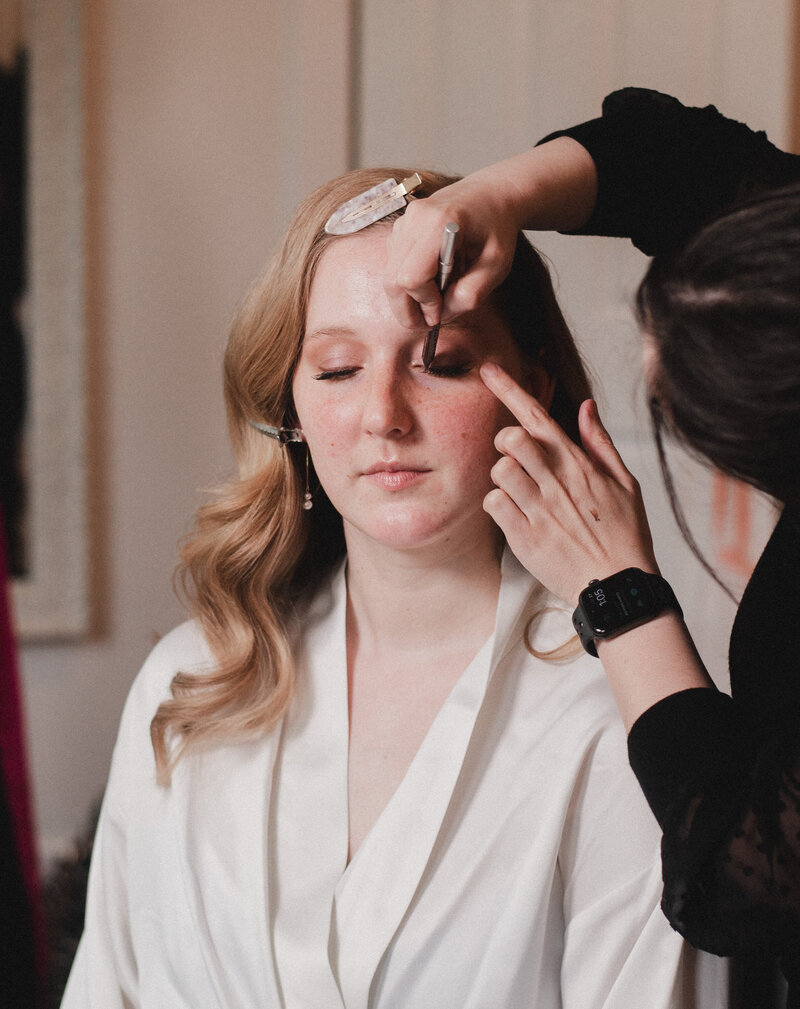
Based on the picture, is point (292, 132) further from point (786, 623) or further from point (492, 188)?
point (786, 623)

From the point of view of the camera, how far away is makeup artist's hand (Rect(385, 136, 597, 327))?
0.87 m

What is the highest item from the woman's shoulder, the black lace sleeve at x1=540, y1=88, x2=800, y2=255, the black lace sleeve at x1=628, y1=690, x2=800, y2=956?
the black lace sleeve at x1=540, y1=88, x2=800, y2=255

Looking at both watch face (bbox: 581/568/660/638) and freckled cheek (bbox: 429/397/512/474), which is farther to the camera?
freckled cheek (bbox: 429/397/512/474)

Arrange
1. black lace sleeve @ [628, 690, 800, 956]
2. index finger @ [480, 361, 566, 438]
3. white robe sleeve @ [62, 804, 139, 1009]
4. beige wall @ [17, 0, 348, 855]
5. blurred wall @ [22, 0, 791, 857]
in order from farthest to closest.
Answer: beige wall @ [17, 0, 348, 855], blurred wall @ [22, 0, 791, 857], white robe sleeve @ [62, 804, 139, 1009], index finger @ [480, 361, 566, 438], black lace sleeve @ [628, 690, 800, 956]

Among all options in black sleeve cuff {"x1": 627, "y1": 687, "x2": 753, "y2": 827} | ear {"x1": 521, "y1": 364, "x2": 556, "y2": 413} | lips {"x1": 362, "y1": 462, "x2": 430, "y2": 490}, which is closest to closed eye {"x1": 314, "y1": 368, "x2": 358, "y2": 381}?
lips {"x1": 362, "y1": 462, "x2": 430, "y2": 490}

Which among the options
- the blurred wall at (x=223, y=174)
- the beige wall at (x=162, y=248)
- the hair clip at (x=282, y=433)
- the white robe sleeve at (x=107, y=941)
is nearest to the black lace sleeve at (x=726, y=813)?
the hair clip at (x=282, y=433)

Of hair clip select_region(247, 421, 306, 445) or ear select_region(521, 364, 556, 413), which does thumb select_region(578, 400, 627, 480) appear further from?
hair clip select_region(247, 421, 306, 445)

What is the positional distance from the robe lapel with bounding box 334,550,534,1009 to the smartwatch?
23 centimetres

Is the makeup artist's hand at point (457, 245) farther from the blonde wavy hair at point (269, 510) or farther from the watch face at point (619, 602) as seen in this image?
the watch face at point (619, 602)

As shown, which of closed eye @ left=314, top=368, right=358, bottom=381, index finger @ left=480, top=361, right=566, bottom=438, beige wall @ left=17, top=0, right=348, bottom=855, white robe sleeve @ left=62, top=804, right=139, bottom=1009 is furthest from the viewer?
beige wall @ left=17, top=0, right=348, bottom=855

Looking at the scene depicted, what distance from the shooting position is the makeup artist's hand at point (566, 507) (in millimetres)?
901

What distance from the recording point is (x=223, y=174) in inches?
85.6

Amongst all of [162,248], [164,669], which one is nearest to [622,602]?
[164,669]

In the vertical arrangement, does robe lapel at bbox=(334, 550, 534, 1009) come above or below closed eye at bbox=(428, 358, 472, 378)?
below
